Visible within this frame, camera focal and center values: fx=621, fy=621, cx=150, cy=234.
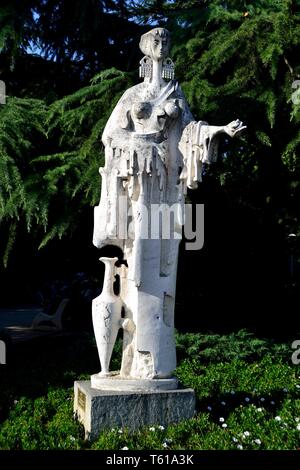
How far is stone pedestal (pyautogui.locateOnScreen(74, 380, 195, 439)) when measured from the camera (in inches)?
153

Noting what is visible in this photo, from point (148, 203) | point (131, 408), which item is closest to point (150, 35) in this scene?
point (148, 203)

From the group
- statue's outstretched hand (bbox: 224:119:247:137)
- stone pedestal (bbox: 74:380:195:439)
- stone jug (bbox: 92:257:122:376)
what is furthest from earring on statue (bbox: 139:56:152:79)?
stone pedestal (bbox: 74:380:195:439)

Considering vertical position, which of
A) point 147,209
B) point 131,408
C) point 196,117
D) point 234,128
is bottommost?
point 131,408

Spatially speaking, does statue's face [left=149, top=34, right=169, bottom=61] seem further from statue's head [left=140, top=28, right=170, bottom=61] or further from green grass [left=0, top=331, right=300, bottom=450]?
green grass [left=0, top=331, right=300, bottom=450]

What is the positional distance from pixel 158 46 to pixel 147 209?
3.76 ft

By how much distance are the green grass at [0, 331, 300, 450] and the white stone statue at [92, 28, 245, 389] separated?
1.35 ft

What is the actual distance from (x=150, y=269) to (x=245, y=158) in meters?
3.73

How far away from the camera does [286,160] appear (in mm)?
7344

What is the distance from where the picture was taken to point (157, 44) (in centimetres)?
429

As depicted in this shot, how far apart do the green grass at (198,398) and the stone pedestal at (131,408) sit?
71mm

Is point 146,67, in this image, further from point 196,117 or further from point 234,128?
point 196,117

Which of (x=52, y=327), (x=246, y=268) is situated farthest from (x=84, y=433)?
(x=246, y=268)

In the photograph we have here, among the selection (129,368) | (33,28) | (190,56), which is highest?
(33,28)
